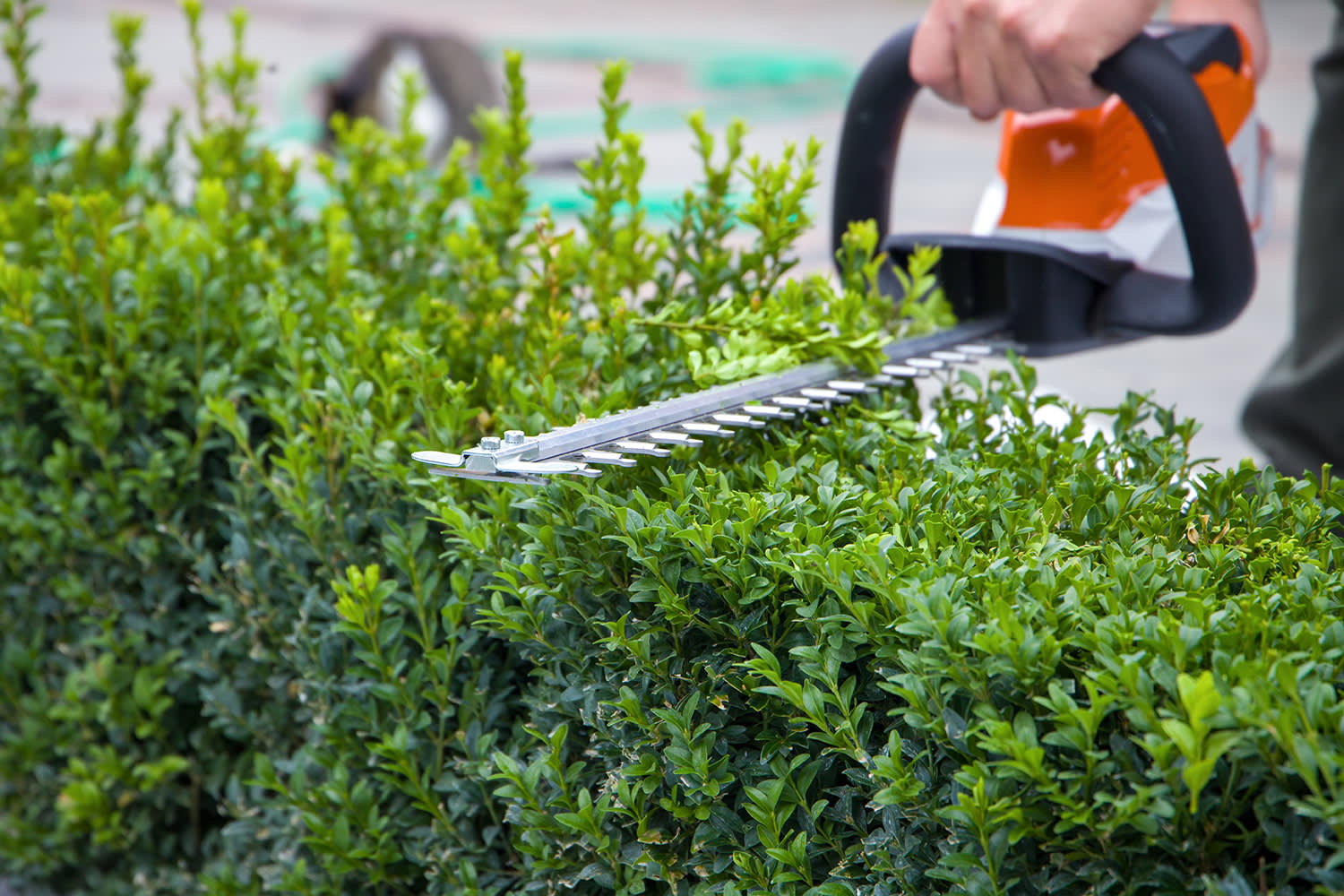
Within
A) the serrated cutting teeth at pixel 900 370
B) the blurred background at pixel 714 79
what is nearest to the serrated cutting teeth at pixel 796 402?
the serrated cutting teeth at pixel 900 370

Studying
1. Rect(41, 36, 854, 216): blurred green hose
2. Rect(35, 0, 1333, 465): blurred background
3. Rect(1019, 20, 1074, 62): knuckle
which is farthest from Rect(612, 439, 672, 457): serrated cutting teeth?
Rect(41, 36, 854, 216): blurred green hose

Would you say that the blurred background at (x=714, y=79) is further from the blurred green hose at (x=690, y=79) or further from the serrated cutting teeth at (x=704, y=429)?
the serrated cutting teeth at (x=704, y=429)

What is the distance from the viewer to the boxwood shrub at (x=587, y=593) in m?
1.26

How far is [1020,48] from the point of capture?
2027mm

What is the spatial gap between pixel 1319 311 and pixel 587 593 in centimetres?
220

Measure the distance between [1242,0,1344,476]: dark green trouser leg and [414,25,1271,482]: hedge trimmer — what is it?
54 centimetres

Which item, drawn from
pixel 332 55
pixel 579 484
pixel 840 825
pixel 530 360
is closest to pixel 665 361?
pixel 530 360

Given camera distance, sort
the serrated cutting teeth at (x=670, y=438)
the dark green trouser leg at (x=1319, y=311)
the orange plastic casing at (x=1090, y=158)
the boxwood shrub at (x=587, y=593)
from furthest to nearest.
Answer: the dark green trouser leg at (x=1319, y=311), the orange plastic casing at (x=1090, y=158), the serrated cutting teeth at (x=670, y=438), the boxwood shrub at (x=587, y=593)

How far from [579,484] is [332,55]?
14.0 metres

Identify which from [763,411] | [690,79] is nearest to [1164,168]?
[763,411]

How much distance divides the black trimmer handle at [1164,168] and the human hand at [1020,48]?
0.04m

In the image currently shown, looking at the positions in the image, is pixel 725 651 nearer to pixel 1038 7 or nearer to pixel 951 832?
pixel 951 832

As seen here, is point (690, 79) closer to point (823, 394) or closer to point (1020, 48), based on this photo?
point (1020, 48)

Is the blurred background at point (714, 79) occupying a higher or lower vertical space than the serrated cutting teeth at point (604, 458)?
higher
